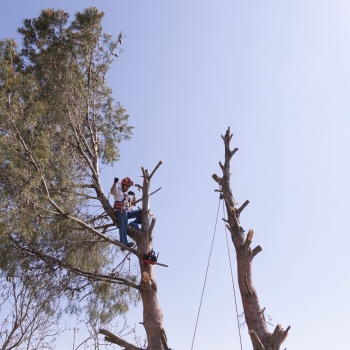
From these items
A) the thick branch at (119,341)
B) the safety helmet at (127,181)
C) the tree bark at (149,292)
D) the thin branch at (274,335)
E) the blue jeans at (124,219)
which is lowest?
the thick branch at (119,341)

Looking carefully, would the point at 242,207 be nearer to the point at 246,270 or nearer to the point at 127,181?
the point at 246,270

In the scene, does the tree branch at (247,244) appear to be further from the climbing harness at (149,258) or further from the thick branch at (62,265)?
the thick branch at (62,265)

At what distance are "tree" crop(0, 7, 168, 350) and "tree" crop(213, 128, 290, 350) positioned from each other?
1082mm

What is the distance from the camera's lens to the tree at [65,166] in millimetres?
5867

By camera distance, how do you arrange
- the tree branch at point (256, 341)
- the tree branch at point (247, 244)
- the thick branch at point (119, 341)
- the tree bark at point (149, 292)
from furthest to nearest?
the tree branch at point (247, 244) → the tree bark at point (149, 292) → the thick branch at point (119, 341) → the tree branch at point (256, 341)

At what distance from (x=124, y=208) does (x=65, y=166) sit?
106cm

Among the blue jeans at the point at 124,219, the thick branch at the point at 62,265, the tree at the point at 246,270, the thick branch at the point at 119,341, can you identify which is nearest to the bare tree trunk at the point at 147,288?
the thick branch at the point at 119,341

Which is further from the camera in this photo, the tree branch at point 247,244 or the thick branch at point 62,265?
the thick branch at point 62,265

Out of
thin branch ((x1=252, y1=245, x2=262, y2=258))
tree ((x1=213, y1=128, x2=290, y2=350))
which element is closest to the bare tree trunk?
tree ((x1=213, y1=128, x2=290, y2=350))

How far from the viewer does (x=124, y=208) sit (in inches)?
268

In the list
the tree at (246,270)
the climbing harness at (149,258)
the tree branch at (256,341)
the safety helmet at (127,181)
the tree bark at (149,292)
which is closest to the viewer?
the tree branch at (256,341)

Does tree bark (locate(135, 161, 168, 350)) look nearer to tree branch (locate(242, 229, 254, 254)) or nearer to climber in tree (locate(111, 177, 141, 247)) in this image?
climber in tree (locate(111, 177, 141, 247))

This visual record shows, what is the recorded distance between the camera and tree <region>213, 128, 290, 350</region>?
498 centimetres

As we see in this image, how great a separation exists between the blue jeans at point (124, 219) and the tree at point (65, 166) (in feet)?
0.44
